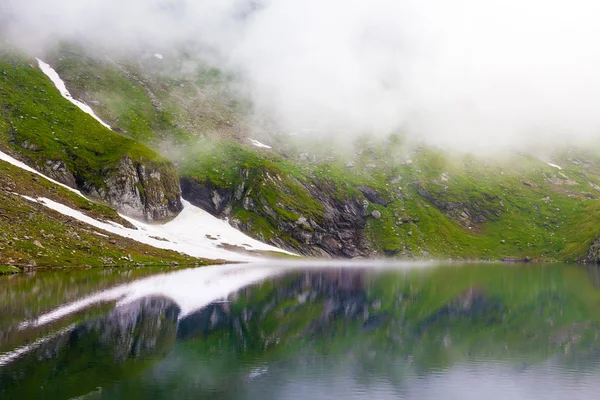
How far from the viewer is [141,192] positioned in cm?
15488

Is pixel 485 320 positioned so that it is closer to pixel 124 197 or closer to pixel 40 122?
pixel 124 197

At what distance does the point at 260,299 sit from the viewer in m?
64.9

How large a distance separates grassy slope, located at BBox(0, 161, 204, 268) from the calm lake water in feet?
28.0

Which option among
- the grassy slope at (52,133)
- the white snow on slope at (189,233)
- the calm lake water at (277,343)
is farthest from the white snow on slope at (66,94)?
the calm lake water at (277,343)

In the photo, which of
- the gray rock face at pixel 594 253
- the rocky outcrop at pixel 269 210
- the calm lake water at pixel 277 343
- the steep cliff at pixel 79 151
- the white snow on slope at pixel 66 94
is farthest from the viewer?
the gray rock face at pixel 594 253

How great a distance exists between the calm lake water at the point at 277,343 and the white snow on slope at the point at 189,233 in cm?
3852

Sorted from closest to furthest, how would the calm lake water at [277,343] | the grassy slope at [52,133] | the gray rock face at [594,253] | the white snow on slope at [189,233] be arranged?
1. the calm lake water at [277,343]
2. the white snow on slope at [189,233]
3. the grassy slope at [52,133]
4. the gray rock face at [594,253]

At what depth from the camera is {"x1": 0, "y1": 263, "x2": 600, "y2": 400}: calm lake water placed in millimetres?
28156

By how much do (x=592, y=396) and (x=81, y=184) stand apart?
5734 inches

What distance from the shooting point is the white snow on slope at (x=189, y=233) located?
108625 mm

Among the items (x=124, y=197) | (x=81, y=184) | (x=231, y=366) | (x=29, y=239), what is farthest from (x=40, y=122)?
(x=231, y=366)

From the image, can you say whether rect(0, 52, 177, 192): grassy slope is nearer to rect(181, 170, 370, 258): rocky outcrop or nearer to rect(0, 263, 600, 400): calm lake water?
rect(181, 170, 370, 258): rocky outcrop

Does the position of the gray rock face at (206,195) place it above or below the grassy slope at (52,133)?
below

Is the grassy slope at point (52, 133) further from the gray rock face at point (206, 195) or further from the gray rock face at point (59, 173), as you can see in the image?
the gray rock face at point (206, 195)
